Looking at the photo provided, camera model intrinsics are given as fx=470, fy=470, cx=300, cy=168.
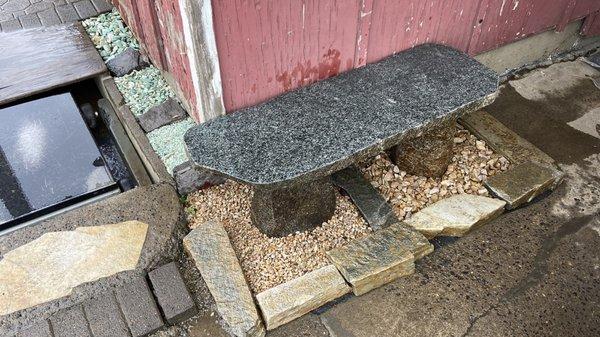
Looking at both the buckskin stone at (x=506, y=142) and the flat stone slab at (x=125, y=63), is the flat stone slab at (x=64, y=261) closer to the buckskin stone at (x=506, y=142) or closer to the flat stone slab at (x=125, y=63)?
the flat stone slab at (x=125, y=63)

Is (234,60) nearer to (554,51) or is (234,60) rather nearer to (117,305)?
(117,305)

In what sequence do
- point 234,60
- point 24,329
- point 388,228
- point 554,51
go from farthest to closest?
point 554,51
point 388,228
point 234,60
point 24,329

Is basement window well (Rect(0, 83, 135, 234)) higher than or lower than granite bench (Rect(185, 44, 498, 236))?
lower

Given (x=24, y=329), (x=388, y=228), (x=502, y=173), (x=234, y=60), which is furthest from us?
(x=502, y=173)

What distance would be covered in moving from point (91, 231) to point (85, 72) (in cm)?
163

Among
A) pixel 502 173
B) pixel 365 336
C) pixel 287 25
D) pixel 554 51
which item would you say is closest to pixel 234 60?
pixel 287 25

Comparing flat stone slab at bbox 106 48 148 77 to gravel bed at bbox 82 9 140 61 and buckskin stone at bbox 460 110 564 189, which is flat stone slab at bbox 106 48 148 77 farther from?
buckskin stone at bbox 460 110 564 189

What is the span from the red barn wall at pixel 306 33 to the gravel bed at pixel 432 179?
0.85 meters

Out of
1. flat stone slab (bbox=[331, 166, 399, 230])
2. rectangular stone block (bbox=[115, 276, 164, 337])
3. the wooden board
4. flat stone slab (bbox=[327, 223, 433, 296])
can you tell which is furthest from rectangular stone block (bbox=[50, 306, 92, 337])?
the wooden board

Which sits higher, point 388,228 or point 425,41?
point 425,41

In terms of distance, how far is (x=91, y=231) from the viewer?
3102mm

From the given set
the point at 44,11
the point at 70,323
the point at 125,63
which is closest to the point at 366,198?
the point at 70,323

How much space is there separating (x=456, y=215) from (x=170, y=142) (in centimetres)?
213

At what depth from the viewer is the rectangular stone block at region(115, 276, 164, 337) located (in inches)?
106
